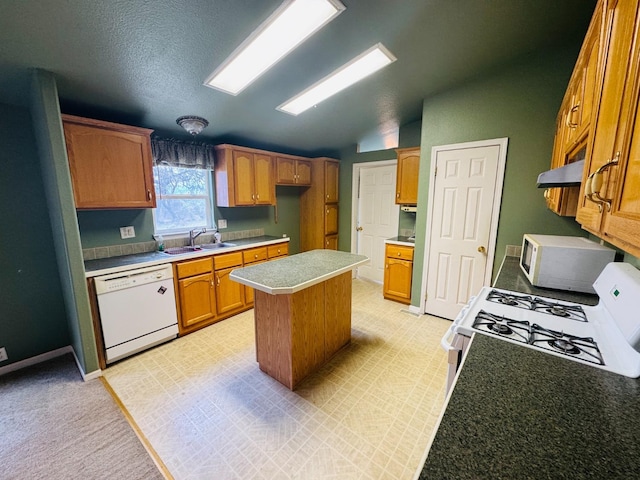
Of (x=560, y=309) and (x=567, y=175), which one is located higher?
(x=567, y=175)

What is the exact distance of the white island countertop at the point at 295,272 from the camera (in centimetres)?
170

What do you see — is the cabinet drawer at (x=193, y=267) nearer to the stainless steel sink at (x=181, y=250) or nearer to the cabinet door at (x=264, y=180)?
the stainless steel sink at (x=181, y=250)

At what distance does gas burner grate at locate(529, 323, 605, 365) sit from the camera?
958 mm

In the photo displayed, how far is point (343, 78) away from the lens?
2328 millimetres

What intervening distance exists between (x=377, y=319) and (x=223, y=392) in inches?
74.4

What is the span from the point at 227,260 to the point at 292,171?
1874 millimetres

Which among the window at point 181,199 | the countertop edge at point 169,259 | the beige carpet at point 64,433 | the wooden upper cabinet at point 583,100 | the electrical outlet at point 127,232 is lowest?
the beige carpet at point 64,433

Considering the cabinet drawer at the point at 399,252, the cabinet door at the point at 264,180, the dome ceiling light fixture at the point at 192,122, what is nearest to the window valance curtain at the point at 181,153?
the dome ceiling light fixture at the point at 192,122

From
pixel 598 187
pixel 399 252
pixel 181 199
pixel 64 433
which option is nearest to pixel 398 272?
pixel 399 252

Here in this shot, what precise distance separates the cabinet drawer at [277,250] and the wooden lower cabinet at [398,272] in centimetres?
150

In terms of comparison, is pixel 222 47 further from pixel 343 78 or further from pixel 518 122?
pixel 518 122

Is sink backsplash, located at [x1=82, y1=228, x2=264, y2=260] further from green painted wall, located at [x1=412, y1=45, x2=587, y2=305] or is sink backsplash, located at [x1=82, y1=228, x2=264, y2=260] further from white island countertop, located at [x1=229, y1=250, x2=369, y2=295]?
green painted wall, located at [x1=412, y1=45, x2=587, y2=305]

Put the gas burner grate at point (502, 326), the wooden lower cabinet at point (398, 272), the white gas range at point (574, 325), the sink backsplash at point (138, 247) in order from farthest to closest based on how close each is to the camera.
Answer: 1. the wooden lower cabinet at point (398, 272)
2. the sink backsplash at point (138, 247)
3. the gas burner grate at point (502, 326)
4. the white gas range at point (574, 325)

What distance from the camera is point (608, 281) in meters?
1.22
